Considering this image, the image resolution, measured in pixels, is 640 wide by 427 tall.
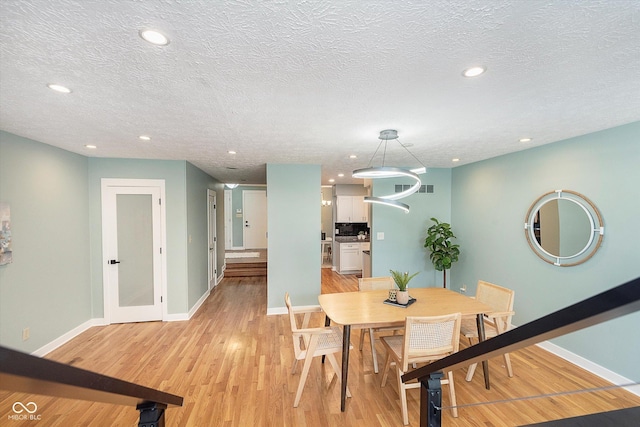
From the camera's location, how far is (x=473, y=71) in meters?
1.57

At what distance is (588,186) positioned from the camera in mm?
2861

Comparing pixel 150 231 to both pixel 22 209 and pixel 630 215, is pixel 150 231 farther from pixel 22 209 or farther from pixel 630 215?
pixel 630 215

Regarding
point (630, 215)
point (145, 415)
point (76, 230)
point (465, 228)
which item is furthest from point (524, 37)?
point (76, 230)

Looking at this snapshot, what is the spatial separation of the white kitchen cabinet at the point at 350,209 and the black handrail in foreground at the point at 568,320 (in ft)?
22.3

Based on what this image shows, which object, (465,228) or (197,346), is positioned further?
(465,228)

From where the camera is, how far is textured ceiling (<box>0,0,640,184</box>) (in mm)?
1135

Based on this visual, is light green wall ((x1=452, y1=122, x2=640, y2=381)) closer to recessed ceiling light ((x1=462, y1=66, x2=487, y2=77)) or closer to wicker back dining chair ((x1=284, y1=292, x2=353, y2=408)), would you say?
recessed ceiling light ((x1=462, y1=66, x2=487, y2=77))

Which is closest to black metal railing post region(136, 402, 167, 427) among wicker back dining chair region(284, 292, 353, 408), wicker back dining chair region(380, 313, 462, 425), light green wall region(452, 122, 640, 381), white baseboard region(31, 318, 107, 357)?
wicker back dining chair region(284, 292, 353, 408)

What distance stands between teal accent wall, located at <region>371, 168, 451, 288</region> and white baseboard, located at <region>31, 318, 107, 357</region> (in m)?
4.50

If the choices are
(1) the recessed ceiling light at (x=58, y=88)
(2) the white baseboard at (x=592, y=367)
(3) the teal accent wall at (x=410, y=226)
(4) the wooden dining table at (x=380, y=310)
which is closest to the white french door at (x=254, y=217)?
(3) the teal accent wall at (x=410, y=226)

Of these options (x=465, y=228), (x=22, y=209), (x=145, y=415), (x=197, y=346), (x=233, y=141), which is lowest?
(x=197, y=346)

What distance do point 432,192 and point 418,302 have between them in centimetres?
281

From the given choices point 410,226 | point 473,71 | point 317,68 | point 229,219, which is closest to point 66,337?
point 317,68

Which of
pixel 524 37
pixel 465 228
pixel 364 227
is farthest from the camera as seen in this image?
pixel 364 227
